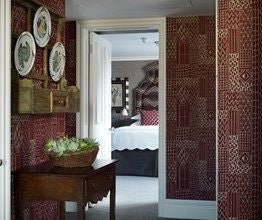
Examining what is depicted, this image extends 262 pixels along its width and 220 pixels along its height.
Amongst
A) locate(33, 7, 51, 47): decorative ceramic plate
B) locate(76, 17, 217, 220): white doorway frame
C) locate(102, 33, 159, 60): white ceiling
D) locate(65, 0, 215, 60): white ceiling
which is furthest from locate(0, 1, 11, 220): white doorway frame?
locate(102, 33, 159, 60): white ceiling

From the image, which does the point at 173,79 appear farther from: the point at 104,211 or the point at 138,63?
the point at 138,63

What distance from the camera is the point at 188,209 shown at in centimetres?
468

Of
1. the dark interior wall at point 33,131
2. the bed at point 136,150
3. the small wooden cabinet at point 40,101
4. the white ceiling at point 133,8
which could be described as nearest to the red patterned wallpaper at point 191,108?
the white ceiling at point 133,8

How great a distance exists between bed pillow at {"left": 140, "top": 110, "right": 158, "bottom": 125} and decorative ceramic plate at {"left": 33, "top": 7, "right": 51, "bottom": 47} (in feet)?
18.4

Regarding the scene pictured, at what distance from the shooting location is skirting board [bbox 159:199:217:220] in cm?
463

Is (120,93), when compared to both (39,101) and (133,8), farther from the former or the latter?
(39,101)

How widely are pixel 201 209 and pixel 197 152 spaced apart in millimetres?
652

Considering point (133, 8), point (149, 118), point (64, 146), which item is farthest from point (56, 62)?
point (149, 118)

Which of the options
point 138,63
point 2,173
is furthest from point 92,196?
point 138,63

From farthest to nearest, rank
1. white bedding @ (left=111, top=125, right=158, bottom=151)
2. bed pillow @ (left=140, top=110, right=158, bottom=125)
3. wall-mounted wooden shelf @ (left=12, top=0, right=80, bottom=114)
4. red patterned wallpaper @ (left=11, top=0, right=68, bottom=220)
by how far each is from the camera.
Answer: bed pillow @ (left=140, top=110, right=158, bottom=125), white bedding @ (left=111, top=125, right=158, bottom=151), red patterned wallpaper @ (left=11, top=0, right=68, bottom=220), wall-mounted wooden shelf @ (left=12, top=0, right=80, bottom=114)

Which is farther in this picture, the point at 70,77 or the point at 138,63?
the point at 138,63

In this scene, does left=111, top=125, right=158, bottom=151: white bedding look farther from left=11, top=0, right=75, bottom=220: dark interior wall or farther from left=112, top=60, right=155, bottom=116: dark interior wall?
left=11, top=0, right=75, bottom=220: dark interior wall

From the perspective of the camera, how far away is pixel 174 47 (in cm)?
470

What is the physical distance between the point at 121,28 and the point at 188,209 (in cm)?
226
